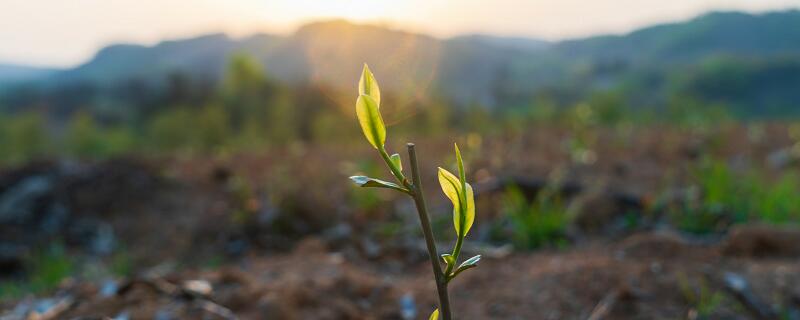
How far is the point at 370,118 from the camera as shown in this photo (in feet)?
1.95

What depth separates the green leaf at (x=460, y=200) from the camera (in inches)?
23.9

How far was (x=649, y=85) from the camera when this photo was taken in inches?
2197

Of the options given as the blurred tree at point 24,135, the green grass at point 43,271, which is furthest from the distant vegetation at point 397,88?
the green grass at point 43,271

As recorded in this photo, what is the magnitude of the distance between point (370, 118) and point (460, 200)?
0.13 meters

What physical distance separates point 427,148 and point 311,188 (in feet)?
5.80

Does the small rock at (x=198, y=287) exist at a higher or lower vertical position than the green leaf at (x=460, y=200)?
lower

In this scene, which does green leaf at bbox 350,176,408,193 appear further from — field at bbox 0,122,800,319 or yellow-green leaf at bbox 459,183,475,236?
field at bbox 0,122,800,319

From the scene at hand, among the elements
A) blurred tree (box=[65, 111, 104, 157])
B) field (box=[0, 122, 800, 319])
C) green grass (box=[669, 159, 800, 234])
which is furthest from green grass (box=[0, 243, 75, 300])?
blurred tree (box=[65, 111, 104, 157])

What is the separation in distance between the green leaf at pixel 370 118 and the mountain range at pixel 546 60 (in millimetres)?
46025

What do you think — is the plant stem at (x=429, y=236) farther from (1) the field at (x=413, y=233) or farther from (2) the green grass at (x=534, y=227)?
(2) the green grass at (x=534, y=227)

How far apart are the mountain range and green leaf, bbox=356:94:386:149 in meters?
46.0

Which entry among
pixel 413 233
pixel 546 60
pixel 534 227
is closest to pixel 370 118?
pixel 534 227

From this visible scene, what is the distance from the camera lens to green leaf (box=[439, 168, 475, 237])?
61 cm

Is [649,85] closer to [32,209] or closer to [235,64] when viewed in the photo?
[235,64]
